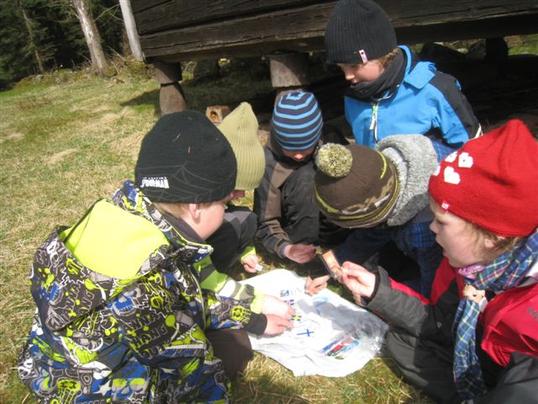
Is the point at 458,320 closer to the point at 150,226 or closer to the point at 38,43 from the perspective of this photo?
the point at 150,226

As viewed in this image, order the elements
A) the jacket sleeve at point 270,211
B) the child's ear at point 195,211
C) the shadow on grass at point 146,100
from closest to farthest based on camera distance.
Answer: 1. the child's ear at point 195,211
2. the jacket sleeve at point 270,211
3. the shadow on grass at point 146,100

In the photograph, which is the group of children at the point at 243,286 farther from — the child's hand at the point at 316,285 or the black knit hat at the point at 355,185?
the child's hand at the point at 316,285

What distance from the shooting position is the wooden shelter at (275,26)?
2.65 meters

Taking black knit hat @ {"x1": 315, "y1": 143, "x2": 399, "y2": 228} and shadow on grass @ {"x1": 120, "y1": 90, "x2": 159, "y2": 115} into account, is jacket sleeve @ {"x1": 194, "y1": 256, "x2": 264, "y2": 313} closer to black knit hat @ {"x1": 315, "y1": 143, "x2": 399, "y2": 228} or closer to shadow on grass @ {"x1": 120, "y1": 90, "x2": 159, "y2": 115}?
black knit hat @ {"x1": 315, "y1": 143, "x2": 399, "y2": 228}

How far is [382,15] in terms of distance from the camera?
2.24m

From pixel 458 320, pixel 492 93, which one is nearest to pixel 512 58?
pixel 492 93

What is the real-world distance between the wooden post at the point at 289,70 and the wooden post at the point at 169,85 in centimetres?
243

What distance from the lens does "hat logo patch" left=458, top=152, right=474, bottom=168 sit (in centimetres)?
122

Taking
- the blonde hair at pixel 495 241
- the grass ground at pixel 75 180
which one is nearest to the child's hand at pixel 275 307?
the grass ground at pixel 75 180

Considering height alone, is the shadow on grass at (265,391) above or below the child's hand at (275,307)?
below

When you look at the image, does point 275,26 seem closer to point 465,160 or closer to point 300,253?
point 300,253

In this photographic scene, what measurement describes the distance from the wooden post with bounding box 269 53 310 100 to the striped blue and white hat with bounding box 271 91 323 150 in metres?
Result: 1.60

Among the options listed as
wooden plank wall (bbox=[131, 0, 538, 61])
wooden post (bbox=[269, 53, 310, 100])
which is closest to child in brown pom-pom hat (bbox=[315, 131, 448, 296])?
wooden plank wall (bbox=[131, 0, 538, 61])

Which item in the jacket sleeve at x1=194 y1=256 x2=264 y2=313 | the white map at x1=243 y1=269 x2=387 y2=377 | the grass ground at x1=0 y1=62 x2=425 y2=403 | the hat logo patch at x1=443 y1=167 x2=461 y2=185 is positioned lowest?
the grass ground at x1=0 y1=62 x2=425 y2=403
